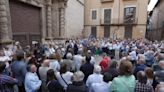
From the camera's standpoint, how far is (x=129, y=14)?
31.6 metres

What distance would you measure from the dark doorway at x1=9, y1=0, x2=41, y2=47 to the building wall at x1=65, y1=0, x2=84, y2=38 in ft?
28.1

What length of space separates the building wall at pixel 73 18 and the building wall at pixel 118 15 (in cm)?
375

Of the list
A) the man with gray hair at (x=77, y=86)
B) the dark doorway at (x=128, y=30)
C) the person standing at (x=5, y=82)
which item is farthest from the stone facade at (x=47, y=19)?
the dark doorway at (x=128, y=30)

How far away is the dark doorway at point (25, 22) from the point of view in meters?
11.5

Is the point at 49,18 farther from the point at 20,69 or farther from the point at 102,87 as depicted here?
the point at 102,87

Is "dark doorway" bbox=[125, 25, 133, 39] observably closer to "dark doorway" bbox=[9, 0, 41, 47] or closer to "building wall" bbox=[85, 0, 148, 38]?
"building wall" bbox=[85, 0, 148, 38]

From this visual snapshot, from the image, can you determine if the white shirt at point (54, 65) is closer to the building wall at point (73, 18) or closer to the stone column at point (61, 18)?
the stone column at point (61, 18)

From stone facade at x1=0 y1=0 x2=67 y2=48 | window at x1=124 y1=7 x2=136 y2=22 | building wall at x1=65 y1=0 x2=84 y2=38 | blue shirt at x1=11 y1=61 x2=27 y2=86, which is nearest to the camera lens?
blue shirt at x1=11 y1=61 x2=27 y2=86

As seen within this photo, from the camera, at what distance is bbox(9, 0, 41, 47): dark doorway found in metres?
11.5

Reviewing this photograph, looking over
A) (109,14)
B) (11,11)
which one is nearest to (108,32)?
(109,14)

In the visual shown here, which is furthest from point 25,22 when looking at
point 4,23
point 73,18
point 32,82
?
point 73,18

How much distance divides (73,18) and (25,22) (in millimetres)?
14074

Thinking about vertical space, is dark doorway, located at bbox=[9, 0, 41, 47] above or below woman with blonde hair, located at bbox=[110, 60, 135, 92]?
above

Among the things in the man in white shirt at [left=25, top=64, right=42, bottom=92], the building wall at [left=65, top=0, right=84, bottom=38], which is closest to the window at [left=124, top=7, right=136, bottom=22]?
the building wall at [left=65, top=0, right=84, bottom=38]
